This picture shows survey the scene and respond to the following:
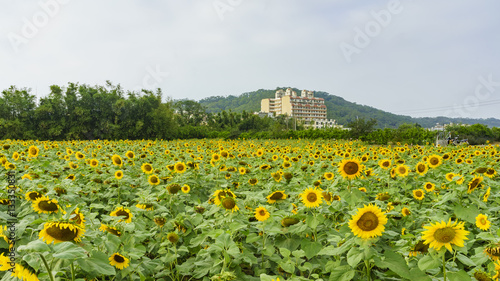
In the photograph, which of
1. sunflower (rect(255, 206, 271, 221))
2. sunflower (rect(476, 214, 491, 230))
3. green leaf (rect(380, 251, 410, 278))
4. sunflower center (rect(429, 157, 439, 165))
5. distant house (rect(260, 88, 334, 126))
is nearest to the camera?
green leaf (rect(380, 251, 410, 278))

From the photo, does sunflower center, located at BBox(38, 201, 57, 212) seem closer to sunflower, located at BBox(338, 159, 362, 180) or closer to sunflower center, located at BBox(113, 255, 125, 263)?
sunflower center, located at BBox(113, 255, 125, 263)

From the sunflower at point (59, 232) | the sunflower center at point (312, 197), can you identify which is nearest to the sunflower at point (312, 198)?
the sunflower center at point (312, 197)

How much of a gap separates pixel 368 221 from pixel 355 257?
0.65 feet

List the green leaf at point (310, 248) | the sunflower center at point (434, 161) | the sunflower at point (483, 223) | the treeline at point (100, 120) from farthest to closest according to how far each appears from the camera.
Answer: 1. the treeline at point (100, 120)
2. the sunflower center at point (434, 161)
3. the sunflower at point (483, 223)
4. the green leaf at point (310, 248)

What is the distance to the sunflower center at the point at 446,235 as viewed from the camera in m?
1.21

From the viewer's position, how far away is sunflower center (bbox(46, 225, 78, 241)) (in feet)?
4.09

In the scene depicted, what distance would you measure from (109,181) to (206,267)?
262 cm

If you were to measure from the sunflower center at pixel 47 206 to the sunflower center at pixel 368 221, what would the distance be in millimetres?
2123

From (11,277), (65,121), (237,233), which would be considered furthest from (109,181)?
(65,121)

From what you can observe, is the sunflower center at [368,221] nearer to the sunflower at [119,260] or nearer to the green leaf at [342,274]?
the green leaf at [342,274]

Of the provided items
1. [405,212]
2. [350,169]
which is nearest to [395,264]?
[350,169]

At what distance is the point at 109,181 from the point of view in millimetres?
3723

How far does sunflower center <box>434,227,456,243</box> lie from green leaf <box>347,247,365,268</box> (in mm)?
356

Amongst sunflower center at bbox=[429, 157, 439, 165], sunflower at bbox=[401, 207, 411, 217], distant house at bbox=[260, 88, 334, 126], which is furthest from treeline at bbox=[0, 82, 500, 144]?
distant house at bbox=[260, 88, 334, 126]
